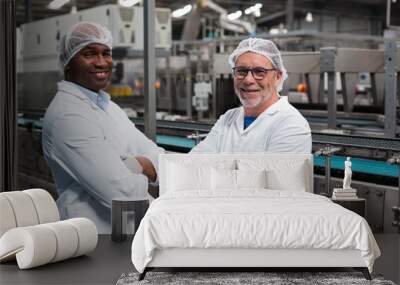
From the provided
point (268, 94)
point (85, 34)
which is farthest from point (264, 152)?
point (85, 34)

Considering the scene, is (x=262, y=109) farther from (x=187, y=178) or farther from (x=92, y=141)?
(x=92, y=141)

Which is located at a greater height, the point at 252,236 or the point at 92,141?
the point at 92,141

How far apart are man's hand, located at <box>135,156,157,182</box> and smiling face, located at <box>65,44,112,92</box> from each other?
2.39ft

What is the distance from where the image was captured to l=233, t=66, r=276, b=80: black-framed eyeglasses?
5859 mm

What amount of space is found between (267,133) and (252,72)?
54cm

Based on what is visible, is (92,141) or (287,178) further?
(92,141)

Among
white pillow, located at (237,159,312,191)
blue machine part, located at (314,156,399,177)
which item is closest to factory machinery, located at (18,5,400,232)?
blue machine part, located at (314,156,399,177)

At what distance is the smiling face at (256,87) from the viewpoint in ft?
19.3

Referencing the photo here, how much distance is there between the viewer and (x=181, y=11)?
6.41 meters

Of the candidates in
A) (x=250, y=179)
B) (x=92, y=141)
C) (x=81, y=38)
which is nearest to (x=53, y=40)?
(x=81, y=38)

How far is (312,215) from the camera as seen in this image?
4379mm

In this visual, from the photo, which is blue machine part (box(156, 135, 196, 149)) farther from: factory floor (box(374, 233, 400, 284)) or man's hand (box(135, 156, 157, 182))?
factory floor (box(374, 233, 400, 284))

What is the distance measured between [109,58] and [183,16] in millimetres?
851

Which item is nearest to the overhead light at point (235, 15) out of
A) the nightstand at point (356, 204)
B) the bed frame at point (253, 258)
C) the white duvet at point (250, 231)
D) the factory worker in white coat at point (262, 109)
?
the factory worker in white coat at point (262, 109)
